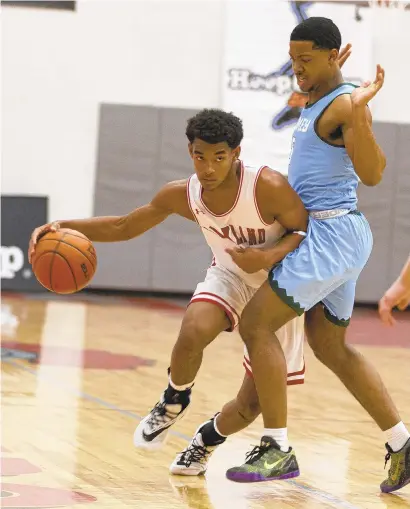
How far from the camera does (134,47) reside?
12.9 m

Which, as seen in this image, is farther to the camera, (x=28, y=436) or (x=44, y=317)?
(x=44, y=317)

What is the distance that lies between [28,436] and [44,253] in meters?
1.16

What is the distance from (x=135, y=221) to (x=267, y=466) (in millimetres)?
1210

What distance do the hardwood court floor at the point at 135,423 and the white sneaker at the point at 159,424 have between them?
168mm

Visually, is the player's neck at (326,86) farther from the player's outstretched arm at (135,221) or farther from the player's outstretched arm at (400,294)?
the player's outstretched arm at (400,294)

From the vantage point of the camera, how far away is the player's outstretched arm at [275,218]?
14.3ft

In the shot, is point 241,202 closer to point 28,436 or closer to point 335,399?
point 28,436

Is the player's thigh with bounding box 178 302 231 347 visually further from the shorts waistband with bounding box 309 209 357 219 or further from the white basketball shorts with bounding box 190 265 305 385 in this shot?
the shorts waistband with bounding box 309 209 357 219

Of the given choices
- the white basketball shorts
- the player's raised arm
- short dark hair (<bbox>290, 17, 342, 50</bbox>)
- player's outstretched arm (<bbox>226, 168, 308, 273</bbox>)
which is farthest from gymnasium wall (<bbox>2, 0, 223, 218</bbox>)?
the player's raised arm

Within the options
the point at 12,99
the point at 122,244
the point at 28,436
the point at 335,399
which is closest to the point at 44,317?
the point at 122,244

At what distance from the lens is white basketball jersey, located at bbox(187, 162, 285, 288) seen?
14.5 feet

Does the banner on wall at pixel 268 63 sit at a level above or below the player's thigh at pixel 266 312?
above

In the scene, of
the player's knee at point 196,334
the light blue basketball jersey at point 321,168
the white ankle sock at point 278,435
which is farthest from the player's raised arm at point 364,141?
the white ankle sock at point 278,435

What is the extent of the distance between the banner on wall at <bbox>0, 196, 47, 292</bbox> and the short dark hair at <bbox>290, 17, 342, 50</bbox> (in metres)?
8.48
